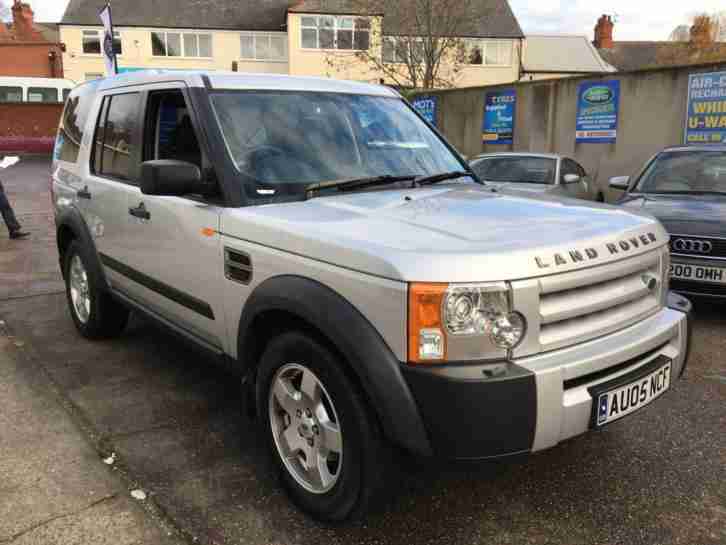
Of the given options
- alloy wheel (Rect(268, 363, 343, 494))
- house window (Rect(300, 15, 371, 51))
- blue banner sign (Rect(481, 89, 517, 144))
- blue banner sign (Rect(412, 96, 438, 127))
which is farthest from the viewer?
house window (Rect(300, 15, 371, 51))

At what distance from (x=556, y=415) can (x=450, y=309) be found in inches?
20.4

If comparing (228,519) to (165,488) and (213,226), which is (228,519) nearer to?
(165,488)

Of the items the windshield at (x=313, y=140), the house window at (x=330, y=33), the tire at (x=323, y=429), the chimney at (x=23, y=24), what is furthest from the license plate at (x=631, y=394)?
the chimney at (x=23, y=24)

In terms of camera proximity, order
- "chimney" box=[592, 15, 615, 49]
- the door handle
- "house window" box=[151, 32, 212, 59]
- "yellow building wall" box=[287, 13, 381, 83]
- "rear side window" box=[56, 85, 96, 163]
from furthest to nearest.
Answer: "chimney" box=[592, 15, 615, 49] < "house window" box=[151, 32, 212, 59] < "yellow building wall" box=[287, 13, 381, 83] < "rear side window" box=[56, 85, 96, 163] < the door handle

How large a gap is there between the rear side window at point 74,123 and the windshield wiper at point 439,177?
2.61 metres

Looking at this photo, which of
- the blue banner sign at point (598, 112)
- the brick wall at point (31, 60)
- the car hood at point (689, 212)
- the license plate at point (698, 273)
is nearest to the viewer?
the license plate at point (698, 273)

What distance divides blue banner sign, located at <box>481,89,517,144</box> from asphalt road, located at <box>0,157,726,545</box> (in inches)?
426

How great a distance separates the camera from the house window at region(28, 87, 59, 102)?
2683cm

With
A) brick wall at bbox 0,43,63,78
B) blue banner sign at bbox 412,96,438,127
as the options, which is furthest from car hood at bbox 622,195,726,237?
brick wall at bbox 0,43,63,78

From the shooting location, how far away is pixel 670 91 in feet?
37.3

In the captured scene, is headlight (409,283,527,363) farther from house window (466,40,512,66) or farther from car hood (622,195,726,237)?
house window (466,40,512,66)

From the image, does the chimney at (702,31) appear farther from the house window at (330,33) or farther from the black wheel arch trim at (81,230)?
the black wheel arch trim at (81,230)

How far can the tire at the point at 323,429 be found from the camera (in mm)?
Result: 2283

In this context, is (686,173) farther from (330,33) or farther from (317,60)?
(330,33)
